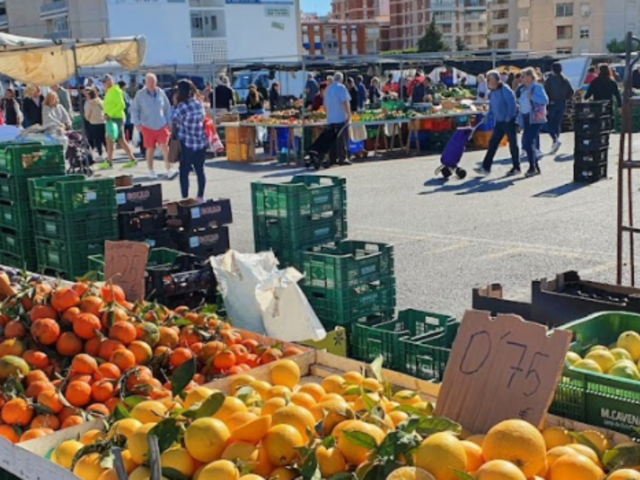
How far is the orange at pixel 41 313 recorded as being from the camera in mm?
4207

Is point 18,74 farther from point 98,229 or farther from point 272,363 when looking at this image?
point 272,363

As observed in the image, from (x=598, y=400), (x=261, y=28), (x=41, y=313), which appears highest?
(x=261, y=28)

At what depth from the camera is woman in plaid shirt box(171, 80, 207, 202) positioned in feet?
37.9

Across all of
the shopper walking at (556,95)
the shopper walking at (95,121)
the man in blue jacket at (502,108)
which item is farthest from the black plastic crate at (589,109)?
the shopper walking at (95,121)

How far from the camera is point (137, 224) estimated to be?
282 inches

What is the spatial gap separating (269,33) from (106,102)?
60775 millimetres

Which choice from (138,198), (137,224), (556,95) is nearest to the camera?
(137,224)

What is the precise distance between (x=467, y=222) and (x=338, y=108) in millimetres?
6111

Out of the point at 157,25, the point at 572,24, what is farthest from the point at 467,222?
the point at 572,24

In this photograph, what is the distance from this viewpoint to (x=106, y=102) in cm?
1816

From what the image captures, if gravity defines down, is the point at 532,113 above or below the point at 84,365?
above

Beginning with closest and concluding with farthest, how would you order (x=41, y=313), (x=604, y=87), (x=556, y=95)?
(x=41, y=313), (x=556, y=95), (x=604, y=87)

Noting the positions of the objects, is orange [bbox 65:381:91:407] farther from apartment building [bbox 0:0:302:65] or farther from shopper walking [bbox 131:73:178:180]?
apartment building [bbox 0:0:302:65]

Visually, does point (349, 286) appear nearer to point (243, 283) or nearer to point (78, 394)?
point (243, 283)
